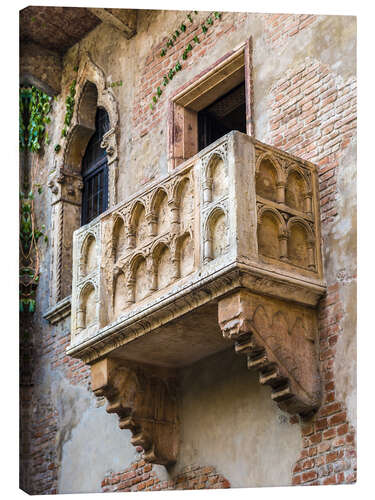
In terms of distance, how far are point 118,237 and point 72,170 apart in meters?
3.12

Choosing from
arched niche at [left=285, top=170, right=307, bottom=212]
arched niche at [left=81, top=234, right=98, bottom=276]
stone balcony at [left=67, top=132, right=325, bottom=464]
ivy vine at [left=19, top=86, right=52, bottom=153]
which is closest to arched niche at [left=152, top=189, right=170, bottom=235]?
stone balcony at [left=67, top=132, right=325, bottom=464]

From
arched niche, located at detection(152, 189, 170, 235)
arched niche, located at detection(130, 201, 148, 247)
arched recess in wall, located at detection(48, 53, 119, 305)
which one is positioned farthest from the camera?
arched recess in wall, located at detection(48, 53, 119, 305)

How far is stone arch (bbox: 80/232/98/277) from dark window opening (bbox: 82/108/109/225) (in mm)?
2240

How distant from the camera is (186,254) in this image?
8523mm

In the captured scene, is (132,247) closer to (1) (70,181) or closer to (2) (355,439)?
(2) (355,439)

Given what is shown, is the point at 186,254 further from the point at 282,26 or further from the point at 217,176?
the point at 282,26

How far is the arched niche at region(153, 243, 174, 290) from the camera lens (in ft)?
28.2

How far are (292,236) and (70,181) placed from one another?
4330 millimetres

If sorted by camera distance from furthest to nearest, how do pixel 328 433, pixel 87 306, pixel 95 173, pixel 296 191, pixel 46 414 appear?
pixel 95 173 → pixel 46 414 → pixel 87 306 → pixel 296 191 → pixel 328 433

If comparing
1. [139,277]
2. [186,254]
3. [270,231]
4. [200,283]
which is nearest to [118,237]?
[139,277]

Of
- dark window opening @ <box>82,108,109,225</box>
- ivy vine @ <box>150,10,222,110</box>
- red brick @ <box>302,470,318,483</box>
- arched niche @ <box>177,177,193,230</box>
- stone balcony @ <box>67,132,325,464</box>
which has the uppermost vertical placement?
ivy vine @ <box>150,10,222,110</box>

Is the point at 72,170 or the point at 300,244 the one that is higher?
the point at 72,170

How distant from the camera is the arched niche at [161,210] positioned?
8.84 meters

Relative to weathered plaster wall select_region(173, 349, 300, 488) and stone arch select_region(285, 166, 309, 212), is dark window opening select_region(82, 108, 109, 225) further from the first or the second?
stone arch select_region(285, 166, 309, 212)
